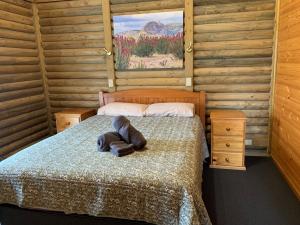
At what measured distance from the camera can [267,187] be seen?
9.32 feet

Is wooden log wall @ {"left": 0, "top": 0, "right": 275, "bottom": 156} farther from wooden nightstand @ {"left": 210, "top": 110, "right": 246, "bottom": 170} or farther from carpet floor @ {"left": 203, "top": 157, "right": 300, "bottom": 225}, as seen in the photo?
carpet floor @ {"left": 203, "top": 157, "right": 300, "bottom": 225}

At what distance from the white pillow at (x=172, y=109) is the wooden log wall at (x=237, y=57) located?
0.49 m

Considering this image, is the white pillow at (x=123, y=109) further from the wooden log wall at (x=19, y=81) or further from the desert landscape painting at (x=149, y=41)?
the wooden log wall at (x=19, y=81)

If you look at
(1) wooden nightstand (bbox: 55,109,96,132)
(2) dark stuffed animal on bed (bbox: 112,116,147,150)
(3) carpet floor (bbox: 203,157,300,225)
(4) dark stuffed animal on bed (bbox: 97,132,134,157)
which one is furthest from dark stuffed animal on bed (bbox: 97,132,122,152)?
(1) wooden nightstand (bbox: 55,109,96,132)

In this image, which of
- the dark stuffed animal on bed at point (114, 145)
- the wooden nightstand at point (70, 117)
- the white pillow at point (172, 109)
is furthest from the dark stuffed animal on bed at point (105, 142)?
the wooden nightstand at point (70, 117)

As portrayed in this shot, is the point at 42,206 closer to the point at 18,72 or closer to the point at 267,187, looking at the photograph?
the point at 267,187

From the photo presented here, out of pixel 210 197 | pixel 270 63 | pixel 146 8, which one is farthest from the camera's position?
pixel 146 8

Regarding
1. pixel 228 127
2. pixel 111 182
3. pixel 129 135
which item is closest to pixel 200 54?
pixel 228 127

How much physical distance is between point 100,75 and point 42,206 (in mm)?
2616

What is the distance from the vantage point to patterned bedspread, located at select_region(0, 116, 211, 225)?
5.43 feet

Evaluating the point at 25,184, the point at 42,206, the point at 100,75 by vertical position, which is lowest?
the point at 42,206

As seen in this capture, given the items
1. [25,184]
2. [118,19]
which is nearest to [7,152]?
[25,184]

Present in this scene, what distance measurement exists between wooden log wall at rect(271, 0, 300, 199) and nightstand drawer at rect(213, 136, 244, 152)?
1.68 ft

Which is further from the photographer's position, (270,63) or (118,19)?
(118,19)
